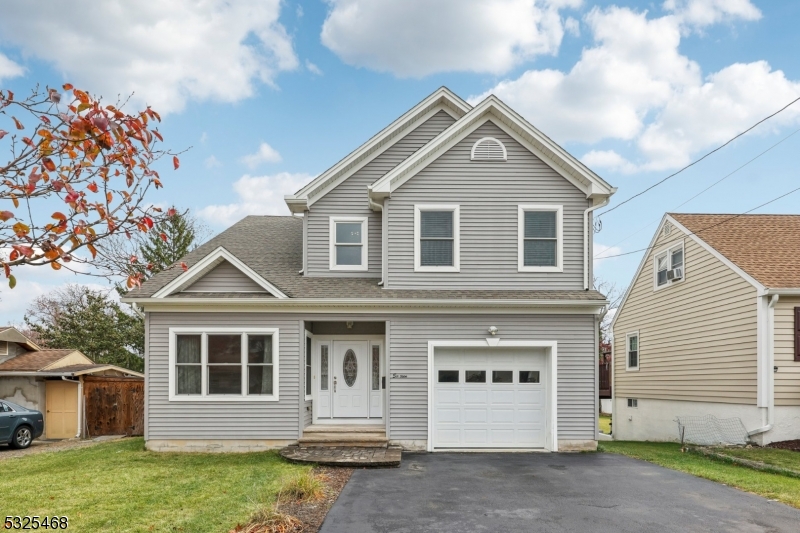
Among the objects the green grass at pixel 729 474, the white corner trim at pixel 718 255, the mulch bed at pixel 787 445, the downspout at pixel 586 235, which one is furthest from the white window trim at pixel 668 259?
the downspout at pixel 586 235

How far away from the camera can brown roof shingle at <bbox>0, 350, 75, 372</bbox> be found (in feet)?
62.8

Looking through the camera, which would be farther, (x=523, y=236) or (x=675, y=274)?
(x=675, y=274)

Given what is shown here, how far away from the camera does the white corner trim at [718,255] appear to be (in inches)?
577

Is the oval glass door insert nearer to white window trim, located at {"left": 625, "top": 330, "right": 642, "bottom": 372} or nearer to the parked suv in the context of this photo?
the parked suv

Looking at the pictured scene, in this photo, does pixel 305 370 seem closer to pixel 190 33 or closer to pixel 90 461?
pixel 90 461

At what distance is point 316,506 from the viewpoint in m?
8.01

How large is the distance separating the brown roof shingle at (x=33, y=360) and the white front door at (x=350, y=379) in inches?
429

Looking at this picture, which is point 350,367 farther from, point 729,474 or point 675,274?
point 675,274

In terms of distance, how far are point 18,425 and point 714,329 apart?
1896cm

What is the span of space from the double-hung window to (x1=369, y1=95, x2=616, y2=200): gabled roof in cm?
984

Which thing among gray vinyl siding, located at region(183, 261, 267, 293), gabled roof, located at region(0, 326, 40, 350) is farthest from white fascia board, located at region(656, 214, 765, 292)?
gabled roof, located at region(0, 326, 40, 350)

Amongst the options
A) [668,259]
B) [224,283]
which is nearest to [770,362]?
[668,259]

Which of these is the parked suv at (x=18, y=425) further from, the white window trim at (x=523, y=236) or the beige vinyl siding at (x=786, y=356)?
the beige vinyl siding at (x=786, y=356)

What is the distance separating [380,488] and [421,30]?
9.68 meters
